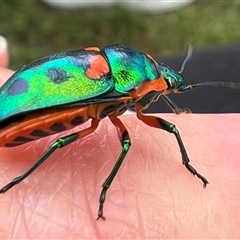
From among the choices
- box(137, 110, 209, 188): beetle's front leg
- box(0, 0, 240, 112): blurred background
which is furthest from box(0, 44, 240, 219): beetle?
box(0, 0, 240, 112): blurred background

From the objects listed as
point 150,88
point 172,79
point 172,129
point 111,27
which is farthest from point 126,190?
point 111,27

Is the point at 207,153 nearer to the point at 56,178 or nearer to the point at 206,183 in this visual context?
the point at 206,183

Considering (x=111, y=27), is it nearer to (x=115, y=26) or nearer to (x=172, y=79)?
(x=115, y=26)

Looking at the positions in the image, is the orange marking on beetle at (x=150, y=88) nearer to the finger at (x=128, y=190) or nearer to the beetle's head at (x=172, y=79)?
the beetle's head at (x=172, y=79)

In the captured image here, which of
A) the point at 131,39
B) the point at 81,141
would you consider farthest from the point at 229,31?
the point at 81,141

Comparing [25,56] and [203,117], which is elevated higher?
[203,117]

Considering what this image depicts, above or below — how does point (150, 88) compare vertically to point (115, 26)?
above

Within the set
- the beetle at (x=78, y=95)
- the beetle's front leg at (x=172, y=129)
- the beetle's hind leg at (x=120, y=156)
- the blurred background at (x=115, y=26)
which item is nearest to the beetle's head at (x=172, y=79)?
the beetle at (x=78, y=95)
